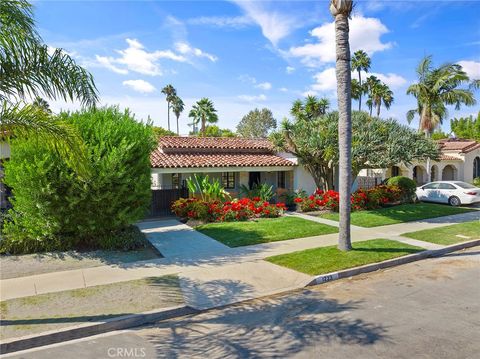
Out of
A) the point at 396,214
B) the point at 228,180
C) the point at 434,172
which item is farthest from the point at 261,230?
the point at 434,172

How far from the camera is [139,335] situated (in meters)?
Answer: 5.23

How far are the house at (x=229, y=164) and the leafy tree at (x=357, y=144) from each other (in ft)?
3.61

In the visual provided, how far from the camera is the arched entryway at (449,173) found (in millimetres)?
30198

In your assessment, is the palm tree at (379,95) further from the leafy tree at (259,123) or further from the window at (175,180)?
the leafy tree at (259,123)

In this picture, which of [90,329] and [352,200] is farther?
[352,200]

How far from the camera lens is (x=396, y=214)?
51.3 ft

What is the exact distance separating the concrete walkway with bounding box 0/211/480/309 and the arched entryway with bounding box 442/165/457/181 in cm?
2331

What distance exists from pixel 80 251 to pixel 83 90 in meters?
4.69

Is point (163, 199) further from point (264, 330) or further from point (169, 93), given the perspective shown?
point (169, 93)

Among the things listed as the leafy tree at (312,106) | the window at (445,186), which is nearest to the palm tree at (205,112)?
the leafy tree at (312,106)

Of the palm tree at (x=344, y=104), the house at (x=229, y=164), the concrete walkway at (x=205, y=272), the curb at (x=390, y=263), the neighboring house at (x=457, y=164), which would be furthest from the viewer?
the neighboring house at (x=457, y=164)

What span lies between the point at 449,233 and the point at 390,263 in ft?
15.3

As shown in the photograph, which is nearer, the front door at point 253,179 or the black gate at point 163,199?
the black gate at point 163,199

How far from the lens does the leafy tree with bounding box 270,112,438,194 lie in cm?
1458
